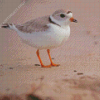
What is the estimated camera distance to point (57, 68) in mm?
3768

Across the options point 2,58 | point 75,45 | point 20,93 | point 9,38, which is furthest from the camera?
point 9,38

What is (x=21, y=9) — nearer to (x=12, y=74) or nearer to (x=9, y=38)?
(x=9, y=38)

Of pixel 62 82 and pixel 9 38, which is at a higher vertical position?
pixel 62 82

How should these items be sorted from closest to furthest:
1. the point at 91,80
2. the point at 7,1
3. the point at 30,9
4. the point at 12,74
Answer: the point at 91,80
the point at 12,74
the point at 7,1
the point at 30,9

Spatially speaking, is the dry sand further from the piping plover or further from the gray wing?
the gray wing

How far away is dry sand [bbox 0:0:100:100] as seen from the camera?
2926mm

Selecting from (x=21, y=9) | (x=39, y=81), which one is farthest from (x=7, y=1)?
(x=39, y=81)

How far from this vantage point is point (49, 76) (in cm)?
335

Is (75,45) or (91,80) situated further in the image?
(75,45)

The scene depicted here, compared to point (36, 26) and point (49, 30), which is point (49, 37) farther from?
point (36, 26)

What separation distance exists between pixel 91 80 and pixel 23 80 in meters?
0.97

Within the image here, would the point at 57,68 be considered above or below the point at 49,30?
below

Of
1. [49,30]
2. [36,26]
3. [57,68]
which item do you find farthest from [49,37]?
[57,68]

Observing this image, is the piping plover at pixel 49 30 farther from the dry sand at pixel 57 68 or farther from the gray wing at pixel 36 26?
the dry sand at pixel 57 68
